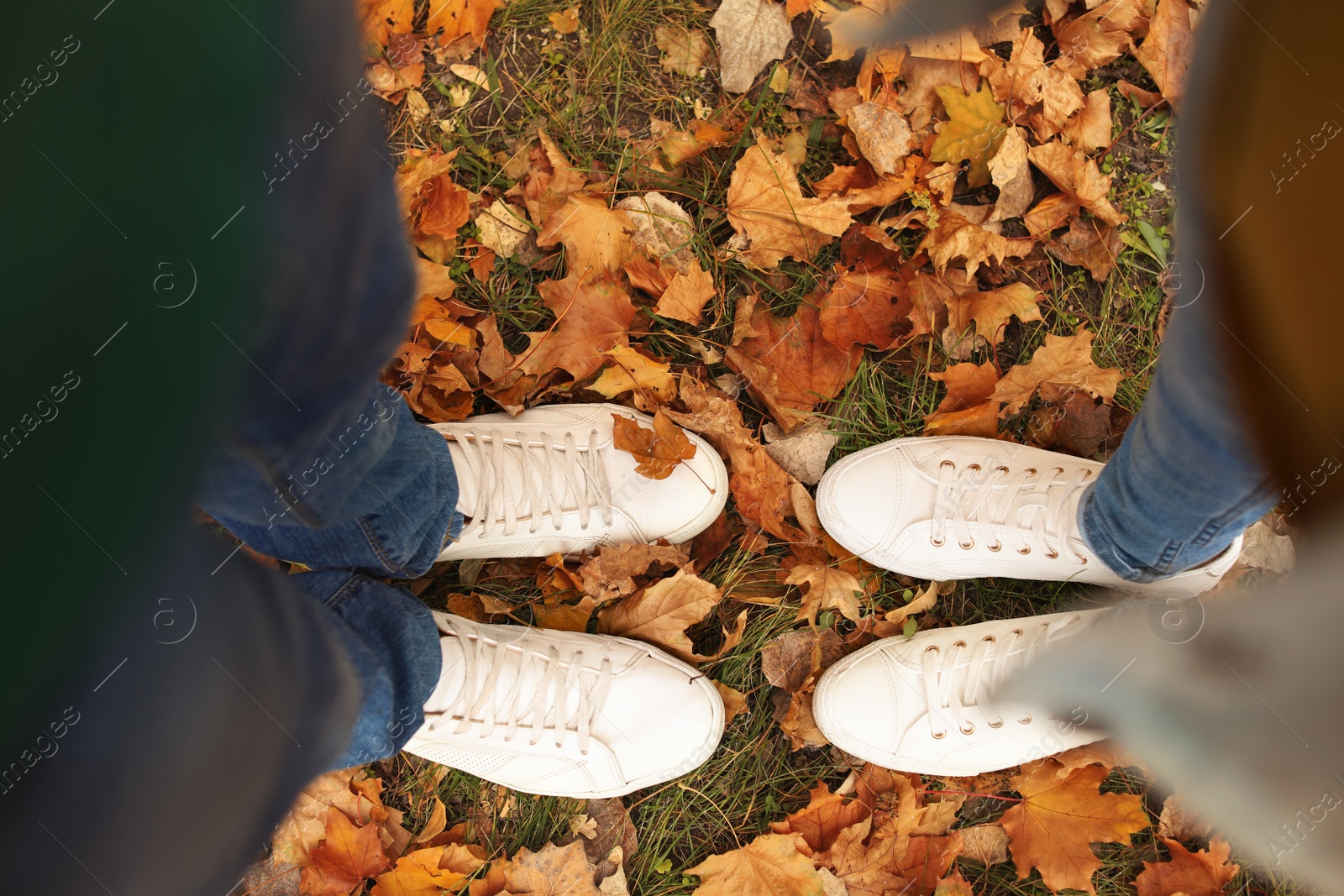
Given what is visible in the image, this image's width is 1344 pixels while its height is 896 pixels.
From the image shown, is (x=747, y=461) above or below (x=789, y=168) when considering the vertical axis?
below

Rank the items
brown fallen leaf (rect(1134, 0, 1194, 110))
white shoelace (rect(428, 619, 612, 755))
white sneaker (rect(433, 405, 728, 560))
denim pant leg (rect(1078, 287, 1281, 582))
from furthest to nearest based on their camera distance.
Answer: brown fallen leaf (rect(1134, 0, 1194, 110)), white sneaker (rect(433, 405, 728, 560)), white shoelace (rect(428, 619, 612, 755)), denim pant leg (rect(1078, 287, 1281, 582))

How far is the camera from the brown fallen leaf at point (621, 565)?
1.68 metres

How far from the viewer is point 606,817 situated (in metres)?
1.71

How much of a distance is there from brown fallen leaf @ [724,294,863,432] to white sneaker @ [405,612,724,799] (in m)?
0.64

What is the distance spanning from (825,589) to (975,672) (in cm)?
36

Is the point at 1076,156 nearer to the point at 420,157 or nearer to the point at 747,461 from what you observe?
the point at 747,461

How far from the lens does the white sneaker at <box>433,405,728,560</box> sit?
1.64 metres

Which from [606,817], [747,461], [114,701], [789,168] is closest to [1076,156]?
[789,168]

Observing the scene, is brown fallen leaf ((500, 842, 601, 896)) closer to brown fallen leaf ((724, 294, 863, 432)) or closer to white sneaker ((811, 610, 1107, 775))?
white sneaker ((811, 610, 1107, 775))

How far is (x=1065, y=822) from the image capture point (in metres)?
1.64

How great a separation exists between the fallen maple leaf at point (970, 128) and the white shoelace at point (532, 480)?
1049mm

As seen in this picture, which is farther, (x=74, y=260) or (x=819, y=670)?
(x=819, y=670)

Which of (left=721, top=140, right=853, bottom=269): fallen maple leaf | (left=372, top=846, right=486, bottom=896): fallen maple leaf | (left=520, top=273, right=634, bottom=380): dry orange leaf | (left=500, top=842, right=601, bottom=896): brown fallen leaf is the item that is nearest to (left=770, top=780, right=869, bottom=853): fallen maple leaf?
(left=500, top=842, right=601, bottom=896): brown fallen leaf

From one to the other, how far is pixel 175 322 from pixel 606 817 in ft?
5.09
